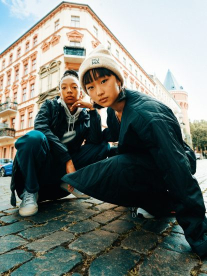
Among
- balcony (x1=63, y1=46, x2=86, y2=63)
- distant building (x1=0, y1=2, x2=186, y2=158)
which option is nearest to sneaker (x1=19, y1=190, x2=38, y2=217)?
distant building (x1=0, y1=2, x2=186, y2=158)

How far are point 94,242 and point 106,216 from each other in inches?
24.4

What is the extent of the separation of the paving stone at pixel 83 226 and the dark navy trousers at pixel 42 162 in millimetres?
583

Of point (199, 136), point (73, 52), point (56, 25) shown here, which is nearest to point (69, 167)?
point (73, 52)

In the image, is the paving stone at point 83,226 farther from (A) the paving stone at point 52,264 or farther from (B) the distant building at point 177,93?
(B) the distant building at point 177,93

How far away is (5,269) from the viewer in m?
0.88

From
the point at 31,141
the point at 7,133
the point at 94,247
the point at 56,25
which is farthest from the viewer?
the point at 7,133

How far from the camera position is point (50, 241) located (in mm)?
1199

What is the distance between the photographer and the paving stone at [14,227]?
54.5 inches

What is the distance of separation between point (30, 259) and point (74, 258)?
0.25 m

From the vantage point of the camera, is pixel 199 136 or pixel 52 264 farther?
pixel 199 136

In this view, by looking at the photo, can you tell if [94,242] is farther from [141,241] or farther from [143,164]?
[143,164]

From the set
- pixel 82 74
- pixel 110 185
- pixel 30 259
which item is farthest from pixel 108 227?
pixel 82 74

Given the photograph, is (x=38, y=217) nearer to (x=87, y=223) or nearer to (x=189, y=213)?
(x=87, y=223)

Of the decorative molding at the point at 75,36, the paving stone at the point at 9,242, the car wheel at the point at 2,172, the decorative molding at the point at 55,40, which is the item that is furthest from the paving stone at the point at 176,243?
the decorative molding at the point at 55,40
